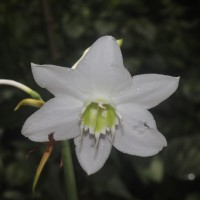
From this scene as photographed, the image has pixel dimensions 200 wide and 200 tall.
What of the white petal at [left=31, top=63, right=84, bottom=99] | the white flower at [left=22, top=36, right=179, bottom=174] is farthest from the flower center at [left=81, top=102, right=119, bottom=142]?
the white petal at [left=31, top=63, right=84, bottom=99]

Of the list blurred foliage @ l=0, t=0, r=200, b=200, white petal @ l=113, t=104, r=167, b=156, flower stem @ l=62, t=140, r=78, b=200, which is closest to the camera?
flower stem @ l=62, t=140, r=78, b=200

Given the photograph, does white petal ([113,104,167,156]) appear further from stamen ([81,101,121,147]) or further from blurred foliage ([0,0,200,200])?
blurred foliage ([0,0,200,200])

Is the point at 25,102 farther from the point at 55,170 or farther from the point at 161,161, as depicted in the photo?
the point at 161,161

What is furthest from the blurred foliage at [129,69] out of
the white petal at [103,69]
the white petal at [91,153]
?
the white petal at [103,69]

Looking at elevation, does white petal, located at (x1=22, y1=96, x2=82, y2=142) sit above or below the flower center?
above

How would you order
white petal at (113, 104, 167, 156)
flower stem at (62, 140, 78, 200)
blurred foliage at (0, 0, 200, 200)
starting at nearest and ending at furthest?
flower stem at (62, 140, 78, 200) < white petal at (113, 104, 167, 156) < blurred foliage at (0, 0, 200, 200)

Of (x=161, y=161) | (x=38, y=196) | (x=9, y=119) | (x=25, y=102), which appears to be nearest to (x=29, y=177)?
(x=38, y=196)
